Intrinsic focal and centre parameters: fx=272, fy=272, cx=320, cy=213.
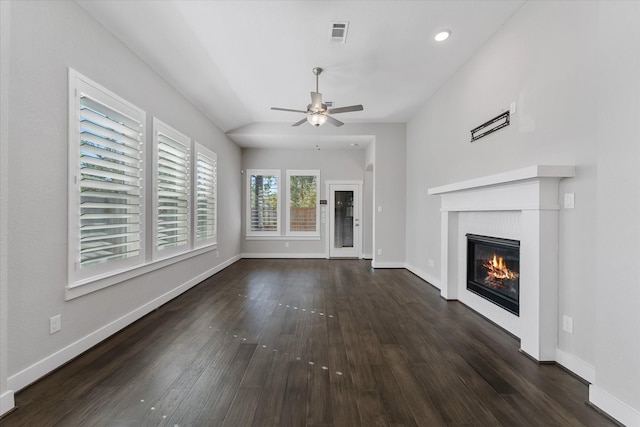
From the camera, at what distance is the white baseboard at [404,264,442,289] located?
438 cm

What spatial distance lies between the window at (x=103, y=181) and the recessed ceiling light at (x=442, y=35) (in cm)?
343

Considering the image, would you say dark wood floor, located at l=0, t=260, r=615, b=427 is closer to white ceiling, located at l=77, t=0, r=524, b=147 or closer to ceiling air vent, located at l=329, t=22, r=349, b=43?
white ceiling, located at l=77, t=0, r=524, b=147

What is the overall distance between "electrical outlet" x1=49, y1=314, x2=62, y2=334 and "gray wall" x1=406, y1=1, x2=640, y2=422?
3.71 metres

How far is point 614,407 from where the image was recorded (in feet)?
5.05

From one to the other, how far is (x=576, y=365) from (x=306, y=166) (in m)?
6.28

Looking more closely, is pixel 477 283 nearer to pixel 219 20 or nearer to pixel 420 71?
pixel 420 71

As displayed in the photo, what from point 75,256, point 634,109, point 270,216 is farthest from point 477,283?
point 270,216

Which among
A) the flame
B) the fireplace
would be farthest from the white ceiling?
the flame

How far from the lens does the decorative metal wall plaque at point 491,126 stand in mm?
2797

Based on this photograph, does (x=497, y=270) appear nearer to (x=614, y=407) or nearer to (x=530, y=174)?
(x=530, y=174)

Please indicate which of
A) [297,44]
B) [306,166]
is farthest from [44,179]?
[306,166]

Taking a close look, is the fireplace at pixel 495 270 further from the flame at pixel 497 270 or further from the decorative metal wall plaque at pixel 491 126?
the decorative metal wall plaque at pixel 491 126

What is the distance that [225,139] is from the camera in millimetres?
5961

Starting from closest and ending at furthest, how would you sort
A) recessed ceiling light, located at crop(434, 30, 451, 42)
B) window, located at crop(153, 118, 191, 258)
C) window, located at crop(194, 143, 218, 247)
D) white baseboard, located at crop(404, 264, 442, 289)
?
recessed ceiling light, located at crop(434, 30, 451, 42) → window, located at crop(153, 118, 191, 258) → white baseboard, located at crop(404, 264, 442, 289) → window, located at crop(194, 143, 218, 247)
